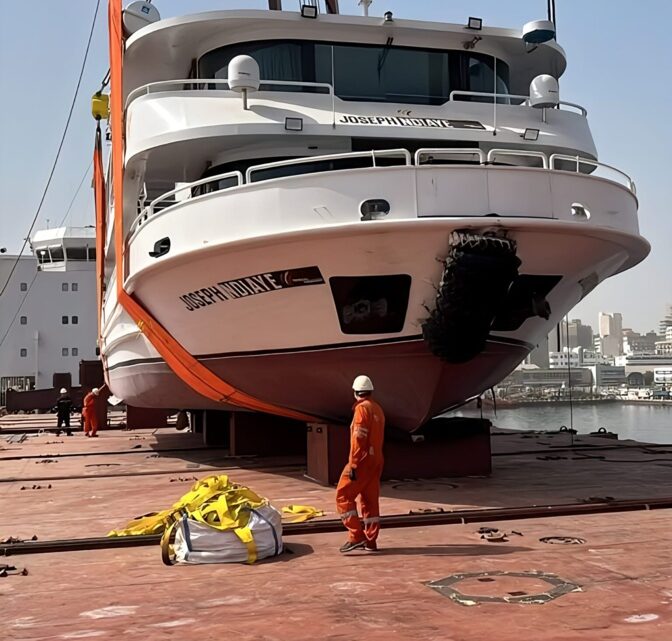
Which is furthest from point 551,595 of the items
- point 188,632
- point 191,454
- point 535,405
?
point 535,405

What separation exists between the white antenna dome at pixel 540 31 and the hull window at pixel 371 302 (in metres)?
3.76

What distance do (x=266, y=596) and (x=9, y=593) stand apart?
1434 millimetres

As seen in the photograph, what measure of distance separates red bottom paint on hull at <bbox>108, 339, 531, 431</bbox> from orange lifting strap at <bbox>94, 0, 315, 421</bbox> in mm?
241

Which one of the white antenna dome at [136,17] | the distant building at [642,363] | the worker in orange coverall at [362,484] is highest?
the white antenna dome at [136,17]

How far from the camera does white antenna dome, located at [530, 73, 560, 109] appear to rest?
879 cm

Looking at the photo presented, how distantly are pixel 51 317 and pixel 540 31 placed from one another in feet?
98.9

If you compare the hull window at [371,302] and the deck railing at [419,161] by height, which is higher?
the deck railing at [419,161]

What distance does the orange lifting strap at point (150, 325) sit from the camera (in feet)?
28.9

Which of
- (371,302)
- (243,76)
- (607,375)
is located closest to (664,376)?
(607,375)

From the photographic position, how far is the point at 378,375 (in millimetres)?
7516

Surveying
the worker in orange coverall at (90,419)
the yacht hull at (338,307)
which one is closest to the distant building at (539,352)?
the yacht hull at (338,307)

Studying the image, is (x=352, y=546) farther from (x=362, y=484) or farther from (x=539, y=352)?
(x=539, y=352)

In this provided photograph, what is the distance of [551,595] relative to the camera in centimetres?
396

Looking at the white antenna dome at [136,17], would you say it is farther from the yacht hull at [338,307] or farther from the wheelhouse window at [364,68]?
the yacht hull at [338,307]
